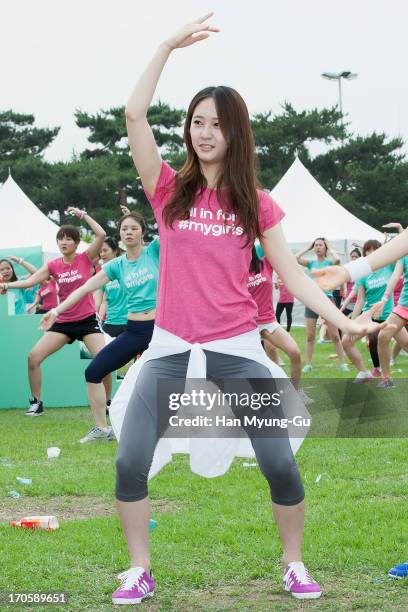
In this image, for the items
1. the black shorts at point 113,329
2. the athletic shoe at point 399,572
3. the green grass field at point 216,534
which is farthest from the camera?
the black shorts at point 113,329

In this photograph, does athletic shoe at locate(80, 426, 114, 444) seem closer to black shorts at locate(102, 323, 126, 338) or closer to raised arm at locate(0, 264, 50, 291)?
raised arm at locate(0, 264, 50, 291)

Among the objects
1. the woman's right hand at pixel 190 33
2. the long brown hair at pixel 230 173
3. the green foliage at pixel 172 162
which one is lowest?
the green foliage at pixel 172 162

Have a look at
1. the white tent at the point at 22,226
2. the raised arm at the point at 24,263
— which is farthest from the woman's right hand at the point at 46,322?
the white tent at the point at 22,226

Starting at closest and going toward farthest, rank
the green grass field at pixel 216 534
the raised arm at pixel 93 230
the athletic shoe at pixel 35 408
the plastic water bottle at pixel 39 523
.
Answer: the green grass field at pixel 216 534
the plastic water bottle at pixel 39 523
the raised arm at pixel 93 230
the athletic shoe at pixel 35 408

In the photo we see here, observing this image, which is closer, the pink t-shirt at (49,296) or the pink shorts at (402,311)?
the pink shorts at (402,311)

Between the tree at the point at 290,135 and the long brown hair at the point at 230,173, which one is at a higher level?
the long brown hair at the point at 230,173

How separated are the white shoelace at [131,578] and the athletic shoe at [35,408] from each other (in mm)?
7295

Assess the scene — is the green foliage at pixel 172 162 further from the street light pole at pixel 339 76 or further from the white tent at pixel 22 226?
the white tent at pixel 22 226

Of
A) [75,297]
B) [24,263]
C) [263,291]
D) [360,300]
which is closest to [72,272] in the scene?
[263,291]

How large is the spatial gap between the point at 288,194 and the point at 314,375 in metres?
14.1

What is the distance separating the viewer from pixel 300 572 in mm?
4301

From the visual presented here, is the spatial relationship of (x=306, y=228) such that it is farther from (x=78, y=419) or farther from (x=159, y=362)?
(x=159, y=362)

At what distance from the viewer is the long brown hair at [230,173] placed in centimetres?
425

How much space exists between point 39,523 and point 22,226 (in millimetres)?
20209
